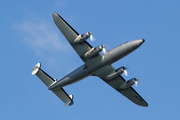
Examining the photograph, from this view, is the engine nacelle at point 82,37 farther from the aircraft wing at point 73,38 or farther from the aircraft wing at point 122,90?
the aircraft wing at point 122,90

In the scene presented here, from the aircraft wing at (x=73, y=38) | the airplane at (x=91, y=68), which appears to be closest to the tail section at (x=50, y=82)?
the airplane at (x=91, y=68)

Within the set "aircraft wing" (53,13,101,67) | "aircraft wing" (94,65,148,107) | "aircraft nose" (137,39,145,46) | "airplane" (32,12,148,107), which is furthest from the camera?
"aircraft wing" (94,65,148,107)

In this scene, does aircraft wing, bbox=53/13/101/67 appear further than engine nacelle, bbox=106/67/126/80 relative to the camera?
No

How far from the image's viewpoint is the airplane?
122 ft

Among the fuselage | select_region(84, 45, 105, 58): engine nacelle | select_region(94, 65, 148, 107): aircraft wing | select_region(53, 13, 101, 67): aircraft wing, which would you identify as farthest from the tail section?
select_region(84, 45, 105, 58): engine nacelle

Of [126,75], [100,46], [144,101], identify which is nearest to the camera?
[100,46]

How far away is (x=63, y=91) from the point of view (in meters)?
43.0

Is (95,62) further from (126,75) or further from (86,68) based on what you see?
(126,75)

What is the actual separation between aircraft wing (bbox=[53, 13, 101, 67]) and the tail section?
6581mm

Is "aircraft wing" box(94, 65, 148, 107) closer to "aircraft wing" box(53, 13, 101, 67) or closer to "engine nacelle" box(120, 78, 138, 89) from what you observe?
"engine nacelle" box(120, 78, 138, 89)

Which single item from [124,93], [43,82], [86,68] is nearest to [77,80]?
[86,68]

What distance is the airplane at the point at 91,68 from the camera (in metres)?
37.3

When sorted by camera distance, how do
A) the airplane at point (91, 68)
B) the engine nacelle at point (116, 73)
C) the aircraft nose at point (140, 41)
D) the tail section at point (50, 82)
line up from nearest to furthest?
1. the aircraft nose at point (140, 41)
2. the airplane at point (91, 68)
3. the engine nacelle at point (116, 73)
4. the tail section at point (50, 82)

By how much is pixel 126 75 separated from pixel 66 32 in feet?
34.7
